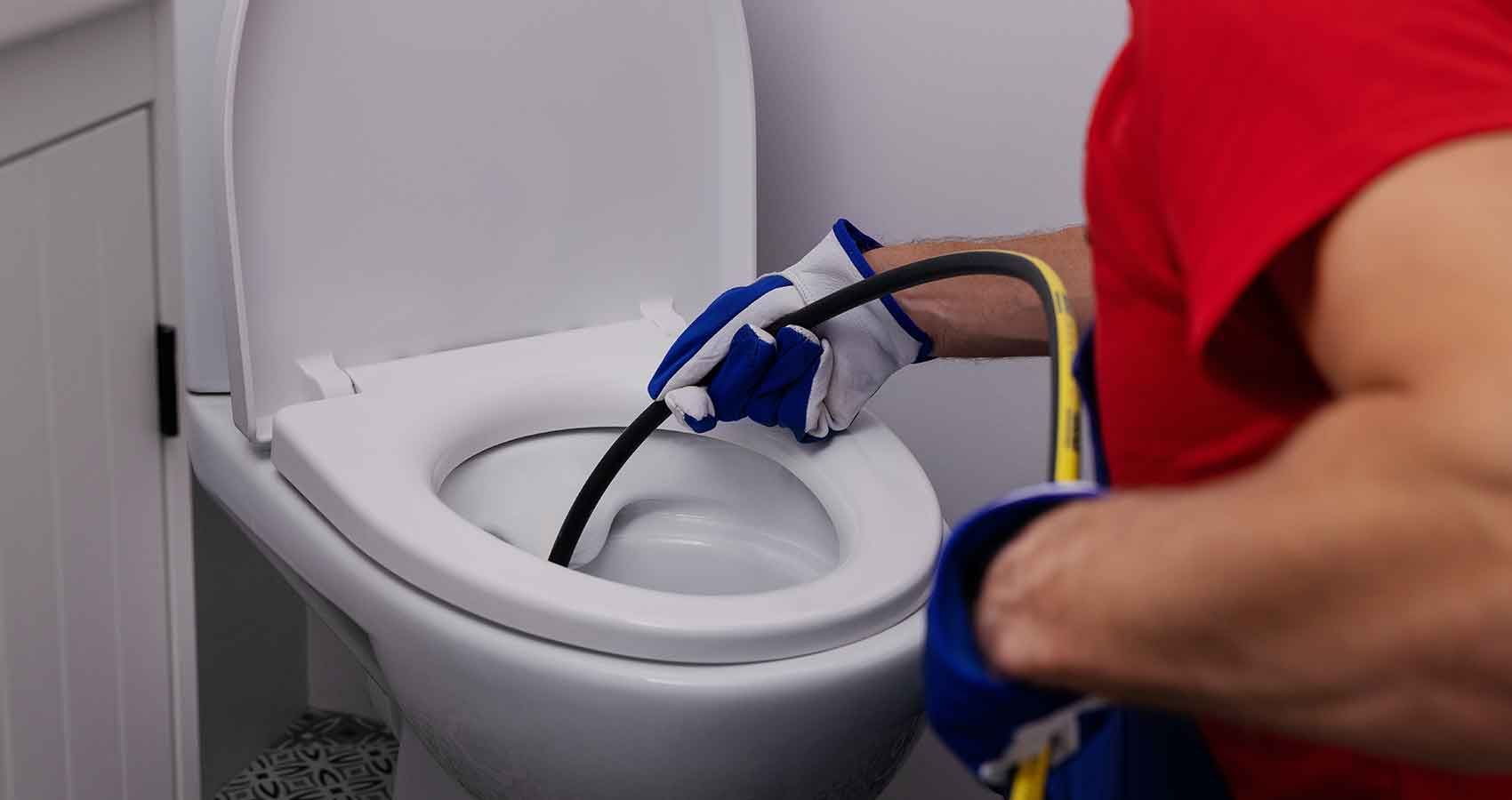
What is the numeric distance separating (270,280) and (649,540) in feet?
1.09

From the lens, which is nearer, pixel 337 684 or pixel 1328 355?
pixel 1328 355

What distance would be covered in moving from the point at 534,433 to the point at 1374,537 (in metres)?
0.89

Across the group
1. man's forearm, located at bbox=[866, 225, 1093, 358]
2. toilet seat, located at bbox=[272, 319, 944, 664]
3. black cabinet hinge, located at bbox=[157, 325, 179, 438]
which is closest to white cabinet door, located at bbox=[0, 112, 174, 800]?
black cabinet hinge, located at bbox=[157, 325, 179, 438]

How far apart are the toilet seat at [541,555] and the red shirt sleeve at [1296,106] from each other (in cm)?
53

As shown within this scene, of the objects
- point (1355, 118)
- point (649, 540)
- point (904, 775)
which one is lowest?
point (904, 775)

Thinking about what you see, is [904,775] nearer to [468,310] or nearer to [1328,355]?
A: [468,310]

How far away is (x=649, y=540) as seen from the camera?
1.20 m

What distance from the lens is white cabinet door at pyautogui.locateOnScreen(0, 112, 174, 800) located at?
3.11ft

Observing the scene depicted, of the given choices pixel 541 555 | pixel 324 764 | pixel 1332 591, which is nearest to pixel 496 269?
pixel 541 555

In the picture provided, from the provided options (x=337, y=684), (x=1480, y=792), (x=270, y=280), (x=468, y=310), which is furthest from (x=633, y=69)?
(x=1480, y=792)

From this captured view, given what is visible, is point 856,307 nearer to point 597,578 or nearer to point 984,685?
point 597,578

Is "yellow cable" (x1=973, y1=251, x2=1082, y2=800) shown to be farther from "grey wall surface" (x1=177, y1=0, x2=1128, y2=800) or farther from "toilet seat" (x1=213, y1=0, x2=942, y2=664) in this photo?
"grey wall surface" (x1=177, y1=0, x2=1128, y2=800)

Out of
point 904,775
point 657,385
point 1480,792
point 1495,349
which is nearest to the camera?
point 1495,349

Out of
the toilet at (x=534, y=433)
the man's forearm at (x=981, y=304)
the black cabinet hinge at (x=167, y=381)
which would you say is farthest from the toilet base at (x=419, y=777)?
the man's forearm at (x=981, y=304)
